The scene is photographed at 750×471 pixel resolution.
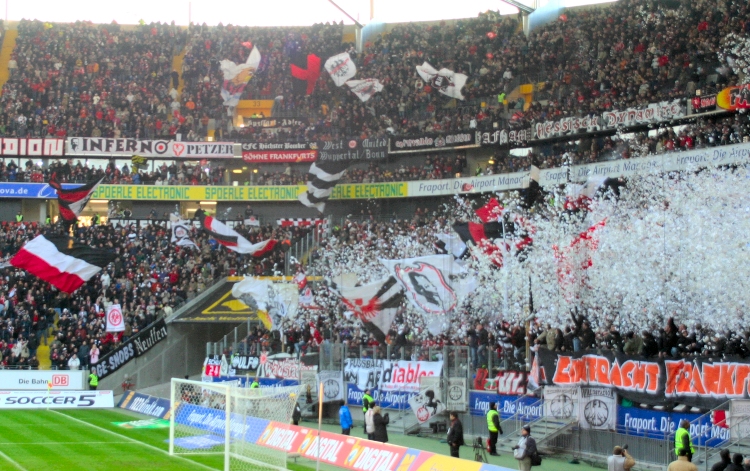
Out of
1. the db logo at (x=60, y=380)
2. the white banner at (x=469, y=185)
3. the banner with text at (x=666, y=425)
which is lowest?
the db logo at (x=60, y=380)

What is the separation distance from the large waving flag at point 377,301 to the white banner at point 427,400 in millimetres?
3858

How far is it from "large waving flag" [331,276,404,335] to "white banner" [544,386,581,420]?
28.0 feet

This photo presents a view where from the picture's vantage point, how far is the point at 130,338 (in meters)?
42.6

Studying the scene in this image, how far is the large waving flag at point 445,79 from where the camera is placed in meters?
53.1

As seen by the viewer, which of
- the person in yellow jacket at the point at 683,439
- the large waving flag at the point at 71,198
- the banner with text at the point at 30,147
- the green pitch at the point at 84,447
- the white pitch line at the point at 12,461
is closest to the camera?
the person in yellow jacket at the point at 683,439

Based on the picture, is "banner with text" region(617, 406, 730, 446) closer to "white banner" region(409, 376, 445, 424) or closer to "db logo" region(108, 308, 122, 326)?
"white banner" region(409, 376, 445, 424)

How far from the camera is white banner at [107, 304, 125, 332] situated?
1597 inches

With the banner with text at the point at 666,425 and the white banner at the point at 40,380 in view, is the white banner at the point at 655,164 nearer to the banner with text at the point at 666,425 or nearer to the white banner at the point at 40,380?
the banner with text at the point at 666,425

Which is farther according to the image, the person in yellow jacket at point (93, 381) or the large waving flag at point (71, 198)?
the large waving flag at point (71, 198)

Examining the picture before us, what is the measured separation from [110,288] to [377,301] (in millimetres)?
17846

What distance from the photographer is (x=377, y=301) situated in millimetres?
32344

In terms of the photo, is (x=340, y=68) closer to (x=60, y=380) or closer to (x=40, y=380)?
(x=60, y=380)

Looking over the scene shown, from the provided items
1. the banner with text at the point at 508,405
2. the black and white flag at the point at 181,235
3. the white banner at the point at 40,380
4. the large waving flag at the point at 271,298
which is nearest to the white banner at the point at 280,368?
the large waving flag at the point at 271,298

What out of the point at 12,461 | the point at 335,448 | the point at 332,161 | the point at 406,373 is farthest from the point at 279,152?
the point at 335,448
